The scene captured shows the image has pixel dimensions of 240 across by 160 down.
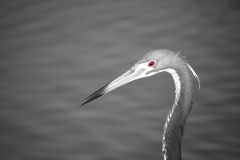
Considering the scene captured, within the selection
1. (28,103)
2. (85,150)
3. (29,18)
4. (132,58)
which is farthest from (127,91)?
(29,18)

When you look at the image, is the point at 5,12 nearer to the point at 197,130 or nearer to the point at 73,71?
the point at 73,71

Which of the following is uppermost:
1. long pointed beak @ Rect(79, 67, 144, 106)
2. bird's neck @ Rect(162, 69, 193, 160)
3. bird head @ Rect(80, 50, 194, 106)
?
bird head @ Rect(80, 50, 194, 106)

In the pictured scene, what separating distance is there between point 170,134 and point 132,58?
96.3 inches

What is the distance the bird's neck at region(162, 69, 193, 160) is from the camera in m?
3.09

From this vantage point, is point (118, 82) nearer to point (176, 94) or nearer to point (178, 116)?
point (176, 94)

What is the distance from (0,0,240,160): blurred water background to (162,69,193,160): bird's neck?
95 centimetres

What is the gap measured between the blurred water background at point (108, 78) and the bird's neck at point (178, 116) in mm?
954

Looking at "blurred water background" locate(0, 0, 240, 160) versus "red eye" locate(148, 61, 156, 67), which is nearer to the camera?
"red eye" locate(148, 61, 156, 67)

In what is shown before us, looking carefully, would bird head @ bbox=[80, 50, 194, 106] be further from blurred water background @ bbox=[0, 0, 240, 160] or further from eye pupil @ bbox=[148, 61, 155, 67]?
blurred water background @ bbox=[0, 0, 240, 160]

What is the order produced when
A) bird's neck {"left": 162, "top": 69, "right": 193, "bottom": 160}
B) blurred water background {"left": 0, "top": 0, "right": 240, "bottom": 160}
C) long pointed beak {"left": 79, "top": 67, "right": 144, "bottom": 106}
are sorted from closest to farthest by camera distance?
bird's neck {"left": 162, "top": 69, "right": 193, "bottom": 160}, long pointed beak {"left": 79, "top": 67, "right": 144, "bottom": 106}, blurred water background {"left": 0, "top": 0, "right": 240, "bottom": 160}

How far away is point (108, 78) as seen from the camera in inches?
200

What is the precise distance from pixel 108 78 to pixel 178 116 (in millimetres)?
2175

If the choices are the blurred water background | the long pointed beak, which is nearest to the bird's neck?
the long pointed beak

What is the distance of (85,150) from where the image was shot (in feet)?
13.6
